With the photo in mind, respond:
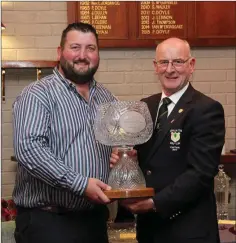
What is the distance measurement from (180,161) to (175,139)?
91mm

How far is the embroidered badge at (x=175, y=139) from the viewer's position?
7.21 ft

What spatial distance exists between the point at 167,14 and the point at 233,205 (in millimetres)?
1415

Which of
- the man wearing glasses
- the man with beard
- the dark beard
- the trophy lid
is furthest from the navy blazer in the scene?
the dark beard

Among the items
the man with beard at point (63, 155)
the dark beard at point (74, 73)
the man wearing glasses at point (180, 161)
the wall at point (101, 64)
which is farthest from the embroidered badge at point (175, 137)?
the wall at point (101, 64)

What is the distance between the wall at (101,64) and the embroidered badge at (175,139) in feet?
5.07

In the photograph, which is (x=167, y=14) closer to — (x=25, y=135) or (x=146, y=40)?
(x=146, y=40)

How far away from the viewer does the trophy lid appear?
2145 mm

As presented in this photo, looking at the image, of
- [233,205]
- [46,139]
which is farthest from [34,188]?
[233,205]

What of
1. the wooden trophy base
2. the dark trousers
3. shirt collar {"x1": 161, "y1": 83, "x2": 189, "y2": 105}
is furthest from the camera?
shirt collar {"x1": 161, "y1": 83, "x2": 189, "y2": 105}

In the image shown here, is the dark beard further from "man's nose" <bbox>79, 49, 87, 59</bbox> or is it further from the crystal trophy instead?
the crystal trophy

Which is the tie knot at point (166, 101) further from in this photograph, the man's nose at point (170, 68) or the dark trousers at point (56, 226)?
the dark trousers at point (56, 226)

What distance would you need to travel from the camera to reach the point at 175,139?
7.23 feet

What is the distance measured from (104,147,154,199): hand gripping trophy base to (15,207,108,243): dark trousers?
0.23 meters

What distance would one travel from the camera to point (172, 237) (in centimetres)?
222
